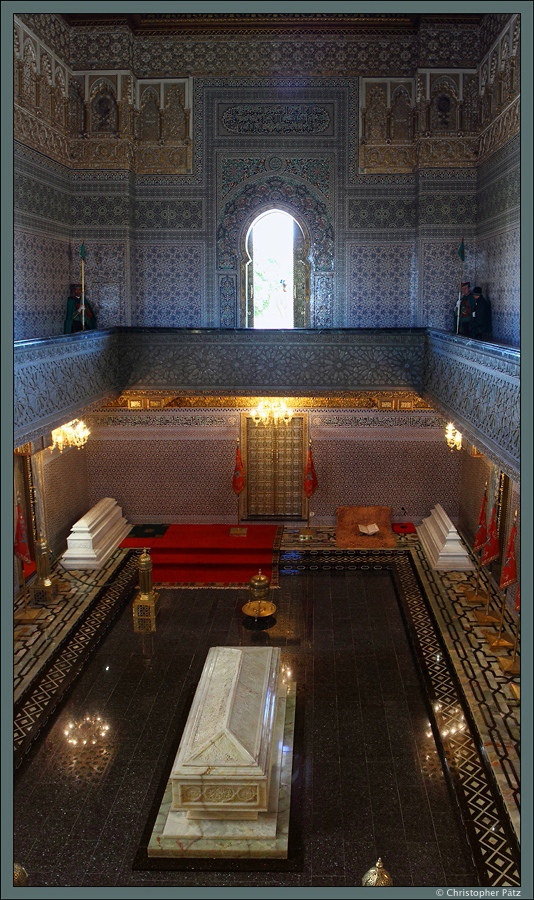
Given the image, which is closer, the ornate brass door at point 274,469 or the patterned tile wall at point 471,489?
the patterned tile wall at point 471,489

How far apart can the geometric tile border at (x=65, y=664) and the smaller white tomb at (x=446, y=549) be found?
3604mm

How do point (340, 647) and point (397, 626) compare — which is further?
point (397, 626)

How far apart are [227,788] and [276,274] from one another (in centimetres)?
741

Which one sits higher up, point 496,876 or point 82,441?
point 82,441

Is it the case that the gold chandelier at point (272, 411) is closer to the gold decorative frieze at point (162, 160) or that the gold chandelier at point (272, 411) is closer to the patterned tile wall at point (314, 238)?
the patterned tile wall at point (314, 238)

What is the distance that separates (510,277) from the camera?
8328mm

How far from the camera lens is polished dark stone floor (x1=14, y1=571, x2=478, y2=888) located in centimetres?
449

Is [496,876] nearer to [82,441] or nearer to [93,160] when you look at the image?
[82,441]

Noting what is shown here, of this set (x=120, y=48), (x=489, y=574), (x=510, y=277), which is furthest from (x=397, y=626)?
(x=120, y=48)

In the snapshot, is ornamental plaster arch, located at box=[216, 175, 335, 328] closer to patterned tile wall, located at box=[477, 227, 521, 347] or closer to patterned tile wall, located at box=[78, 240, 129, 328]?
patterned tile wall, located at box=[78, 240, 129, 328]

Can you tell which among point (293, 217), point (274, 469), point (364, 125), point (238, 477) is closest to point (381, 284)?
point (293, 217)

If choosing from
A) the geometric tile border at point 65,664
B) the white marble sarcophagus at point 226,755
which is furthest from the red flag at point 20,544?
the white marble sarcophagus at point 226,755

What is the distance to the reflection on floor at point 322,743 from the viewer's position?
4.52 metres

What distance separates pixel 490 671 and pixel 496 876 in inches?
97.9
